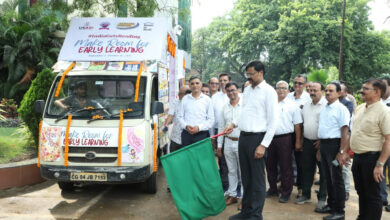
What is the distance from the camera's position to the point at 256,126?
467 centimetres

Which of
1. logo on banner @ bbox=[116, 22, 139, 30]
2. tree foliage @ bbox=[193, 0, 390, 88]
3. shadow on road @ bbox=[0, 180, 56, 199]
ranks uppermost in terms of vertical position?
tree foliage @ bbox=[193, 0, 390, 88]

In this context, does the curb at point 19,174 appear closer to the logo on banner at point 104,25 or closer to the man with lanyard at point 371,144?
the logo on banner at point 104,25

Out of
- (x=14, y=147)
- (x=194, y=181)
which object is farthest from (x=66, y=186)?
(x=194, y=181)

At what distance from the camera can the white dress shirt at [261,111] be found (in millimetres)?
4617

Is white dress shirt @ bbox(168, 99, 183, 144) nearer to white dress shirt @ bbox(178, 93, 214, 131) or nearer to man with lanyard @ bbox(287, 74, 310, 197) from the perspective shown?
white dress shirt @ bbox(178, 93, 214, 131)

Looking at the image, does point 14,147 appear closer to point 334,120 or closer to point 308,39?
point 334,120

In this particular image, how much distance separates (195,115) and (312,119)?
5.84 feet

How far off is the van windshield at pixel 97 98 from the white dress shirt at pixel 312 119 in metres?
2.50

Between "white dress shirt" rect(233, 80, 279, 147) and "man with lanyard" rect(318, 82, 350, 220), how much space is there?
3.18 feet

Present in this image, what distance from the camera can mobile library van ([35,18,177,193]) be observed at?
5.41m

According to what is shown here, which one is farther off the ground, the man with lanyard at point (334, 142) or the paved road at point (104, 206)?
the man with lanyard at point (334, 142)

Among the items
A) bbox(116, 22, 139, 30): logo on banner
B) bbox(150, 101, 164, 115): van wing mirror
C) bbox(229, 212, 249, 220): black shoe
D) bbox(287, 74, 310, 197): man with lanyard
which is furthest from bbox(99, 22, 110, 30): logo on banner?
bbox(229, 212, 249, 220): black shoe

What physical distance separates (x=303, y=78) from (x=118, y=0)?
4405 mm

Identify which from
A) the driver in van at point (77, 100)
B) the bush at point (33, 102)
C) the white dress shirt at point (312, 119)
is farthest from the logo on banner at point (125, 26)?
the white dress shirt at point (312, 119)
